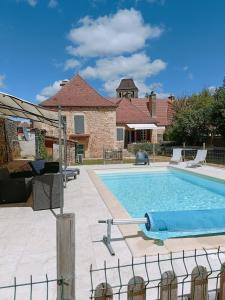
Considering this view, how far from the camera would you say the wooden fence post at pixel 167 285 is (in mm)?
2811

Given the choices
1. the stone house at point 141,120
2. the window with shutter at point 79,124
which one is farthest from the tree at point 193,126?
the window with shutter at point 79,124

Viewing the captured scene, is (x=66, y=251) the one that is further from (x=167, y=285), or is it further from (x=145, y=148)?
(x=145, y=148)

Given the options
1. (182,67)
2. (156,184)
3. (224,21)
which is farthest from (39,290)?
(182,67)

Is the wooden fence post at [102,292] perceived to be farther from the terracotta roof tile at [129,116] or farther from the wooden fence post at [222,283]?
the terracotta roof tile at [129,116]

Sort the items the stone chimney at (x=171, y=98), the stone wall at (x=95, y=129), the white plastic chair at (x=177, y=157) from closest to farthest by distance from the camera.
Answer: the white plastic chair at (x=177, y=157) → the stone wall at (x=95, y=129) → the stone chimney at (x=171, y=98)

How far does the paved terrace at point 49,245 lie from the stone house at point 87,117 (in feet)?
86.4

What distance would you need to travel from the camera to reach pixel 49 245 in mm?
6125

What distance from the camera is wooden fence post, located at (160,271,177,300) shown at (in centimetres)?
281

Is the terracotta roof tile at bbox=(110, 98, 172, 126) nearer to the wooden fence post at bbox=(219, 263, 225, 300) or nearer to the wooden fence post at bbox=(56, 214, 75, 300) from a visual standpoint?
the wooden fence post at bbox=(219, 263, 225, 300)

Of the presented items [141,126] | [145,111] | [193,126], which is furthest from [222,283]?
[145,111]

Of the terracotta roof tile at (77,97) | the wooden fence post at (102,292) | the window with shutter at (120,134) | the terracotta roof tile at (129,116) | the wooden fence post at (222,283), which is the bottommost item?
the wooden fence post at (222,283)

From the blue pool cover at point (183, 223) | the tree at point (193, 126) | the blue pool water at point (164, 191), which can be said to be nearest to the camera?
the blue pool cover at point (183, 223)

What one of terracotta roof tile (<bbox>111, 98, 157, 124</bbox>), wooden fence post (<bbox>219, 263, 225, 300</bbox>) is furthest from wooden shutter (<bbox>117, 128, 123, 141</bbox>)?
wooden fence post (<bbox>219, 263, 225, 300</bbox>)

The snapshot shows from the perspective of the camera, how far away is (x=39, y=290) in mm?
4375
